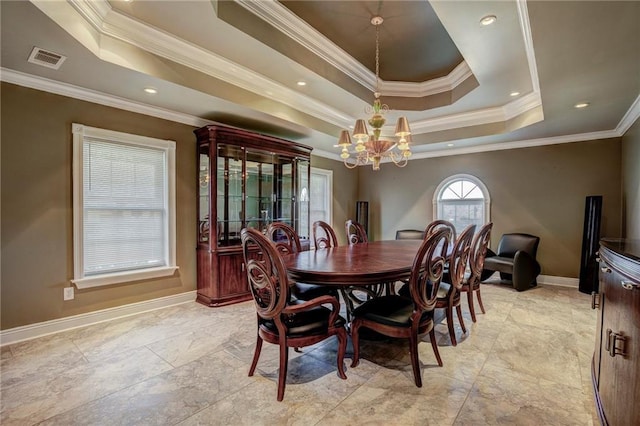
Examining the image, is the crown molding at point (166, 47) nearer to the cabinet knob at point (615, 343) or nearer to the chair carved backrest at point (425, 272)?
the chair carved backrest at point (425, 272)

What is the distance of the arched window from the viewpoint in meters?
5.71

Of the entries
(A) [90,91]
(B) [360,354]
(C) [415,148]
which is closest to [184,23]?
(A) [90,91]

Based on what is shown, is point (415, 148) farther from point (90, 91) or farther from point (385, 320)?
point (90, 91)

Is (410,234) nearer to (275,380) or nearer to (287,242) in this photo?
(287,242)

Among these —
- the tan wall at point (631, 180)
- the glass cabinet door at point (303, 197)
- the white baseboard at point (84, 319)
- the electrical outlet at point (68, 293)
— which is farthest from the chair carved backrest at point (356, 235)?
the tan wall at point (631, 180)

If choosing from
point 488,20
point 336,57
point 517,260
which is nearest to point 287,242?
point 336,57

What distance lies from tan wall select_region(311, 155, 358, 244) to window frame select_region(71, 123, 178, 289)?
320 centimetres

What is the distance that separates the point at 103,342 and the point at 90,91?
2502 millimetres

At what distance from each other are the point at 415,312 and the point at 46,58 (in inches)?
140

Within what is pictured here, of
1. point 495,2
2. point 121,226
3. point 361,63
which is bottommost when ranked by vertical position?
point 121,226

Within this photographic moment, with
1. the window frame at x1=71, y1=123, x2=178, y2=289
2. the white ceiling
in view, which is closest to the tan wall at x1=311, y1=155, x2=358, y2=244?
the white ceiling

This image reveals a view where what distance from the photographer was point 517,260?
14.9 feet

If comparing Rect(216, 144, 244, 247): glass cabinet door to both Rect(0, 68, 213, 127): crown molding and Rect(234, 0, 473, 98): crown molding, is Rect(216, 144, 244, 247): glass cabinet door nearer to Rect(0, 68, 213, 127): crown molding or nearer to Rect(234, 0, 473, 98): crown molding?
Rect(0, 68, 213, 127): crown molding

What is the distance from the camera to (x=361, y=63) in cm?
383
